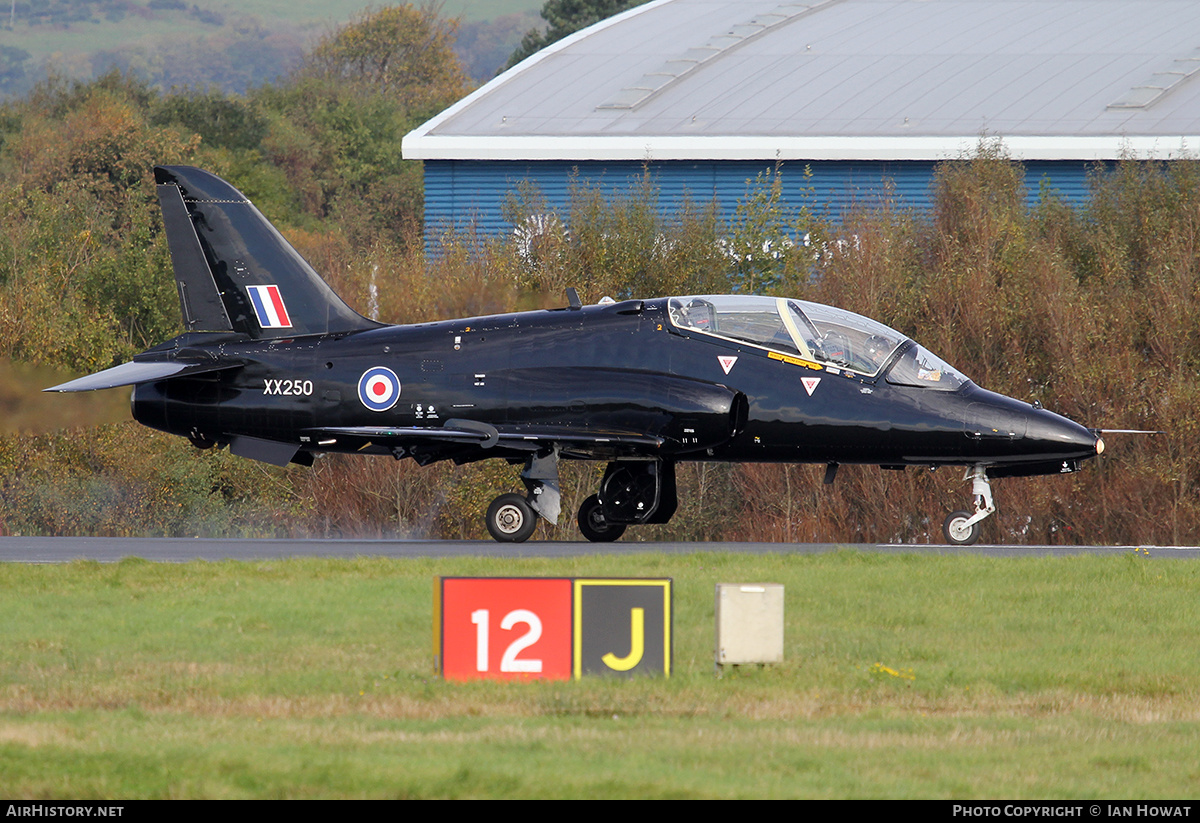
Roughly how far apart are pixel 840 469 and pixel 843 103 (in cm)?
1517

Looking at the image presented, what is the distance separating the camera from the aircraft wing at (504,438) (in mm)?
17328

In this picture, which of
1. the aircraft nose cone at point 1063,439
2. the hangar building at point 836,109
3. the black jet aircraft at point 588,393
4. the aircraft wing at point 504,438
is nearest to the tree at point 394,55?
the hangar building at point 836,109

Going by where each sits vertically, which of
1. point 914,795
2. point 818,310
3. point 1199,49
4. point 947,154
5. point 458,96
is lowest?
point 914,795

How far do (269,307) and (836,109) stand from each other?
20002 mm

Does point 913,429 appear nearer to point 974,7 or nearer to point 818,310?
point 818,310

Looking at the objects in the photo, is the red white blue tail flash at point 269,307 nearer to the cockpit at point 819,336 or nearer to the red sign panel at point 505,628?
the cockpit at point 819,336

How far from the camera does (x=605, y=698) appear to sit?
8.77 m

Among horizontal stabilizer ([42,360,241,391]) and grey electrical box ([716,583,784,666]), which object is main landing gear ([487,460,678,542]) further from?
grey electrical box ([716,583,784,666])

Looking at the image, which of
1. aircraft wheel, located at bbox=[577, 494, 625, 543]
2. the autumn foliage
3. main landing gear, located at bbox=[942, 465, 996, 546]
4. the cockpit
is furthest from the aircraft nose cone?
the autumn foliage

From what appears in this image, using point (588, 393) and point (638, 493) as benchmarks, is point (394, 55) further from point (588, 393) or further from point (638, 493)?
point (588, 393)

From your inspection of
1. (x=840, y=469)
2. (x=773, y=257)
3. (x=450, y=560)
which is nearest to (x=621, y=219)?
(x=773, y=257)

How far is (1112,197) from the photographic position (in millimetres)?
28703

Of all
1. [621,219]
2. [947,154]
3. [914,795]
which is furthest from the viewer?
[947,154]

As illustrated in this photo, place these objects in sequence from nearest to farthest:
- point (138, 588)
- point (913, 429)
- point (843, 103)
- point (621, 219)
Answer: point (138, 588)
point (913, 429)
point (621, 219)
point (843, 103)
